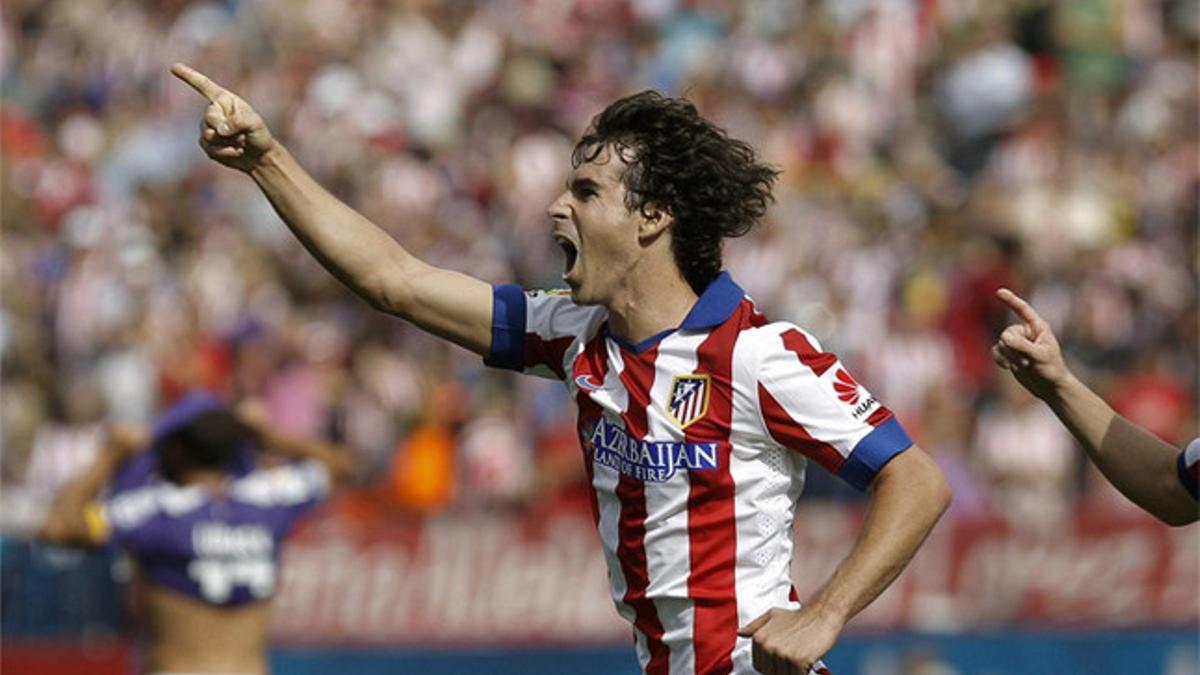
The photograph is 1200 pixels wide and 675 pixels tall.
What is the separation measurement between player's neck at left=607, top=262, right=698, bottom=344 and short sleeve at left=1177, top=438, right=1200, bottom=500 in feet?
4.10

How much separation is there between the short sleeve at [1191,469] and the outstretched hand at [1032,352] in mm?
333

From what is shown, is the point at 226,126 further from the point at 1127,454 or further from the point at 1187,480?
the point at 1187,480

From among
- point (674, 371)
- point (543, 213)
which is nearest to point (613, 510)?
point (674, 371)

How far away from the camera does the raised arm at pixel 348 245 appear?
5922mm

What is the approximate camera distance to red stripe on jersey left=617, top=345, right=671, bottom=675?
593 cm

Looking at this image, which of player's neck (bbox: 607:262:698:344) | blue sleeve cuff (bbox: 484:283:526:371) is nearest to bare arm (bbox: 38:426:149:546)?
blue sleeve cuff (bbox: 484:283:526:371)

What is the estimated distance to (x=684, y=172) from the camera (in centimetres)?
600

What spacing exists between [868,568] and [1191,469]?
808 mm

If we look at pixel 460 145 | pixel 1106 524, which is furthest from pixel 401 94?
pixel 1106 524

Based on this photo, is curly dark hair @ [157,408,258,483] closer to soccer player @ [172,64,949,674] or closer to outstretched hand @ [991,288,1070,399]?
soccer player @ [172,64,949,674]

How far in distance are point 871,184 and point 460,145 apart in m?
3.19

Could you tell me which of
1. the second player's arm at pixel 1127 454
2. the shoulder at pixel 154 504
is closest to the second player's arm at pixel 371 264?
the second player's arm at pixel 1127 454

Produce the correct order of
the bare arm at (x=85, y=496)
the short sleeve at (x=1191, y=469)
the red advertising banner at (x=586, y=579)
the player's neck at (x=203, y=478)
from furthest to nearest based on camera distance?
the red advertising banner at (x=586, y=579), the bare arm at (x=85, y=496), the player's neck at (x=203, y=478), the short sleeve at (x=1191, y=469)

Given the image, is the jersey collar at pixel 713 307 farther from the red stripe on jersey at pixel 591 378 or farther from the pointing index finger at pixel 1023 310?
the pointing index finger at pixel 1023 310
